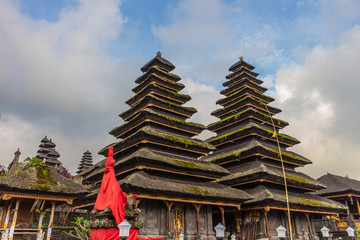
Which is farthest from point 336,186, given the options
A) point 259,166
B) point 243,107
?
point 259,166

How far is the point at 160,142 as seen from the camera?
843 inches

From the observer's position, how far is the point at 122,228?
9.05 meters

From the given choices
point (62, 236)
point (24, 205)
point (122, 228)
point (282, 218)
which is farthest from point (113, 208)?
point (282, 218)

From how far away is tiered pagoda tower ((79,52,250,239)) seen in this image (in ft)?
58.4

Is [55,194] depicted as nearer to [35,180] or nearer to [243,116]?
[35,180]

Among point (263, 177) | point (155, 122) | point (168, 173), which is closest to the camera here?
point (168, 173)

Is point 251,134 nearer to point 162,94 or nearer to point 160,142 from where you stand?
point 162,94

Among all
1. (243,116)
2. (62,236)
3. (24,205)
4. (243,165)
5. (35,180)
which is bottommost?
(62,236)

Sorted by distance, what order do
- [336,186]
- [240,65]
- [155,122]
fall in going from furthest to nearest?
[240,65], [336,186], [155,122]

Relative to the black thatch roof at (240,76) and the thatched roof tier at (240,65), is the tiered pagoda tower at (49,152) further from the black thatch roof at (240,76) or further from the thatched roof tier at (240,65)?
the thatched roof tier at (240,65)

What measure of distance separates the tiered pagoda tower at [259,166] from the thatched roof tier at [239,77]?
0.42 feet

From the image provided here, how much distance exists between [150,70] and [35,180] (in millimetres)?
15718

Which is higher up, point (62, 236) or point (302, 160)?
point (302, 160)

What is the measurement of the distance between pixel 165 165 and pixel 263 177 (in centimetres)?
913
